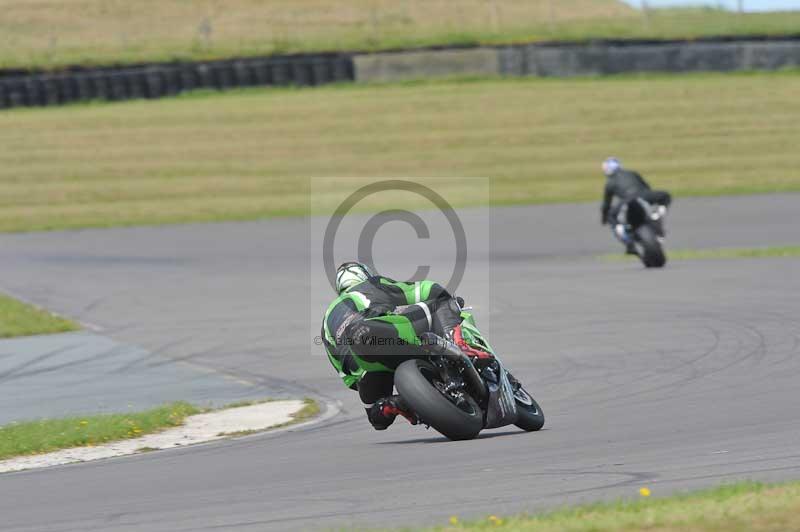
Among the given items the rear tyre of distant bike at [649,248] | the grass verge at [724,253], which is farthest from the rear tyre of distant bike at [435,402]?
the grass verge at [724,253]

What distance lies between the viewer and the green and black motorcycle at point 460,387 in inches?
333

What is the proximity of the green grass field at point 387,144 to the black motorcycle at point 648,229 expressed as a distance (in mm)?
11648

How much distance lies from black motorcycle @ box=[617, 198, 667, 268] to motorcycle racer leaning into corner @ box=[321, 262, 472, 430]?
12.4 meters

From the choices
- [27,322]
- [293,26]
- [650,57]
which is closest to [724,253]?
[27,322]

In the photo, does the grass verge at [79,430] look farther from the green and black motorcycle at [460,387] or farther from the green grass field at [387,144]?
the green grass field at [387,144]

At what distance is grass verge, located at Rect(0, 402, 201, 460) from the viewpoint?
1003 cm

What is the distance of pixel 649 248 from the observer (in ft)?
69.1

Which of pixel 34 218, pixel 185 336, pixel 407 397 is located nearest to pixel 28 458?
pixel 407 397

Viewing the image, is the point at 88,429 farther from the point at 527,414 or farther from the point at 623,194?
the point at 623,194

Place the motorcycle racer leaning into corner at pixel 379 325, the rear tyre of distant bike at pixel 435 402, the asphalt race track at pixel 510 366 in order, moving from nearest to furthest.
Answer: the asphalt race track at pixel 510 366 < the rear tyre of distant bike at pixel 435 402 < the motorcycle racer leaning into corner at pixel 379 325

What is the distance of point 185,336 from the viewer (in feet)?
53.0

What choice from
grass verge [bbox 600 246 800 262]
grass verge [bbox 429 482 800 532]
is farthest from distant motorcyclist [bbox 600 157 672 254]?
grass verge [bbox 429 482 800 532]

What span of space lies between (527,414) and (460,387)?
2.49 feet

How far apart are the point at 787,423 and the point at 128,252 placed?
19.0m
